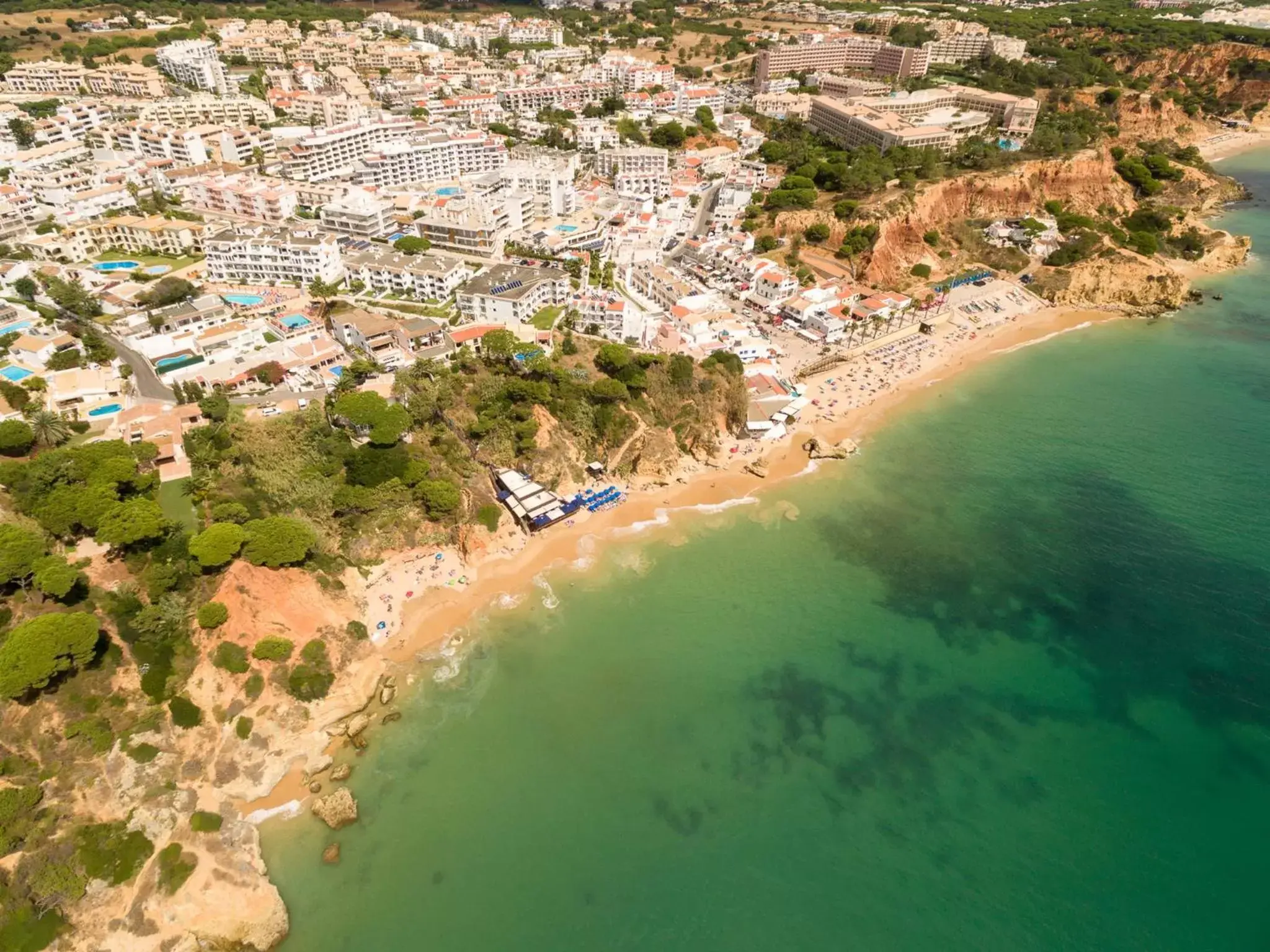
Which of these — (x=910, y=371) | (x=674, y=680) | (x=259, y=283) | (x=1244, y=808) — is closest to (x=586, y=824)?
(x=674, y=680)

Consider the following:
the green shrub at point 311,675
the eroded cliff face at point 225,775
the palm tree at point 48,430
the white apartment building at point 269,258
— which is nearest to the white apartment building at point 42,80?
the white apartment building at point 269,258

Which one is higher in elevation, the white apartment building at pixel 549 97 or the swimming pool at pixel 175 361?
the white apartment building at pixel 549 97

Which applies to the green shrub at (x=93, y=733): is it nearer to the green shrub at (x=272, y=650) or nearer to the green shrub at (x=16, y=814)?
the green shrub at (x=16, y=814)

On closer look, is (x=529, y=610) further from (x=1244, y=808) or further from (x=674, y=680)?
(x=1244, y=808)

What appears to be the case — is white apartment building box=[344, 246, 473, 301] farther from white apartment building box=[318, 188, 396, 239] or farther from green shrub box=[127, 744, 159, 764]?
green shrub box=[127, 744, 159, 764]

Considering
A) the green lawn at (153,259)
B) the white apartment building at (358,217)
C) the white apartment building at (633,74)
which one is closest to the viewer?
the green lawn at (153,259)

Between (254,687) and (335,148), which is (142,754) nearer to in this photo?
(254,687)

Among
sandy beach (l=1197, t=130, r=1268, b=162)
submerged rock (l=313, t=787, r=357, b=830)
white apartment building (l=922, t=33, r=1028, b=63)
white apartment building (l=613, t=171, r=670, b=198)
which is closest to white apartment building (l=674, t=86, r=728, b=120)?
white apartment building (l=613, t=171, r=670, b=198)

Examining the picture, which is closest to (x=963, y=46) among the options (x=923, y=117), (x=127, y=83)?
(x=923, y=117)
